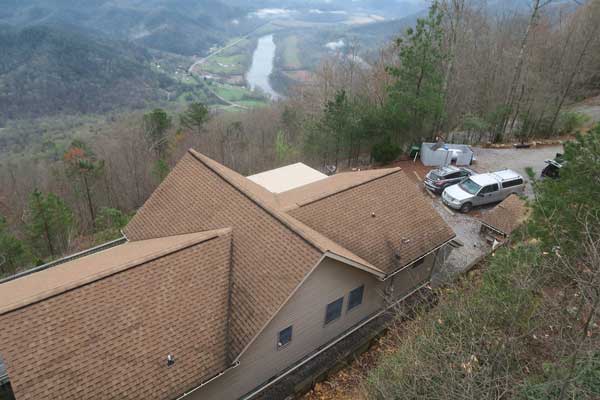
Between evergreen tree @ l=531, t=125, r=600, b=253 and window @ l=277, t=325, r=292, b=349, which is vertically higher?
evergreen tree @ l=531, t=125, r=600, b=253

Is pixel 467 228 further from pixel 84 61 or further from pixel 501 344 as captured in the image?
pixel 84 61

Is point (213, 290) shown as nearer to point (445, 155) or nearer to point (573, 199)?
point (573, 199)

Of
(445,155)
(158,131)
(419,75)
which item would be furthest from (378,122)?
(158,131)

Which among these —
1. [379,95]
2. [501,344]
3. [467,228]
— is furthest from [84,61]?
[501,344]

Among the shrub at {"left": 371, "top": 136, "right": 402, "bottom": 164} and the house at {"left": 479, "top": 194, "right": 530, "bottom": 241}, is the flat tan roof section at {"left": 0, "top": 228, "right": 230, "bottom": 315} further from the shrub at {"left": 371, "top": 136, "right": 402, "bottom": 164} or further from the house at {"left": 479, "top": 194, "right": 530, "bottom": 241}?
the shrub at {"left": 371, "top": 136, "right": 402, "bottom": 164}

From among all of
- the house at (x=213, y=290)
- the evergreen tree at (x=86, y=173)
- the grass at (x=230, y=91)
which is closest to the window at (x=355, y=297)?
the house at (x=213, y=290)

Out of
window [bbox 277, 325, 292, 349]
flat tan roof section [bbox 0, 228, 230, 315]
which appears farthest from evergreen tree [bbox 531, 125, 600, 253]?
flat tan roof section [bbox 0, 228, 230, 315]

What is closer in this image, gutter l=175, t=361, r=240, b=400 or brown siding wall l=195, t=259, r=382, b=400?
gutter l=175, t=361, r=240, b=400
